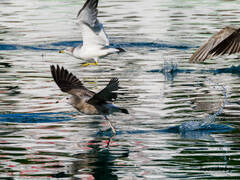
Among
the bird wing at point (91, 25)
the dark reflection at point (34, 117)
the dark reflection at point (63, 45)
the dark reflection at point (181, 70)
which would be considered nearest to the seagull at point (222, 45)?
the dark reflection at point (34, 117)

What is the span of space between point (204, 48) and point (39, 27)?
17605 millimetres

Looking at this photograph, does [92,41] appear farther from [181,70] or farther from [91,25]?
[181,70]

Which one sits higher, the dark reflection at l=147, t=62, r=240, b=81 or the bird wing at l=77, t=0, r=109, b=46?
the bird wing at l=77, t=0, r=109, b=46

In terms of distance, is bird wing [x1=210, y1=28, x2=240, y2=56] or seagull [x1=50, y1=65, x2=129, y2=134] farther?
seagull [x1=50, y1=65, x2=129, y2=134]

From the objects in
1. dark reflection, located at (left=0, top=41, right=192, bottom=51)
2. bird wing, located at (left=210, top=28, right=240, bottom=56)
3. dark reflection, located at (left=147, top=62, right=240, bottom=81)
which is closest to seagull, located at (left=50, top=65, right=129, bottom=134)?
bird wing, located at (left=210, top=28, right=240, bottom=56)

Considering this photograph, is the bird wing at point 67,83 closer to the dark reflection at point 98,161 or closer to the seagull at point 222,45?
the dark reflection at point 98,161

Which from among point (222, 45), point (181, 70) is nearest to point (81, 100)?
point (222, 45)

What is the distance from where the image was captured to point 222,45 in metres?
10.6

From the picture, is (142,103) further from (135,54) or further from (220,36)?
(135,54)

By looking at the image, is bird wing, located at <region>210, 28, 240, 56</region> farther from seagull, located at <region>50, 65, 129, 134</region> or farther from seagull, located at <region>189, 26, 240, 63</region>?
seagull, located at <region>50, 65, 129, 134</region>

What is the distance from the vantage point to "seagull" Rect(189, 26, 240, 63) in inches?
410

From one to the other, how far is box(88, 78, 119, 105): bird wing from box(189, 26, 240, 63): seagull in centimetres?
131

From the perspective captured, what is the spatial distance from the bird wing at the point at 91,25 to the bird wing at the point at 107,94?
4.08 metres

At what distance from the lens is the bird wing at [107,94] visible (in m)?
9.80
